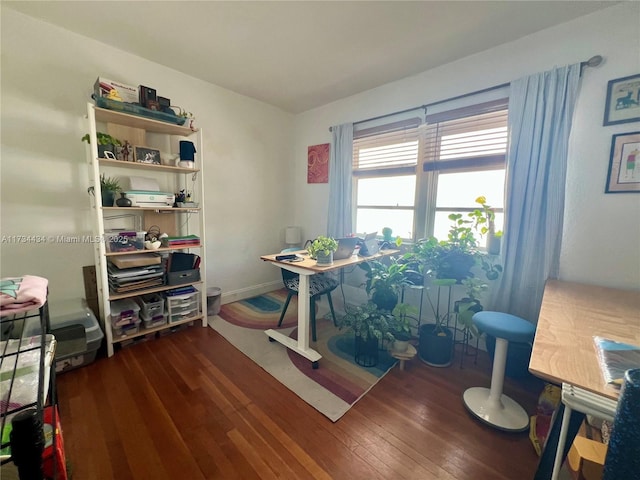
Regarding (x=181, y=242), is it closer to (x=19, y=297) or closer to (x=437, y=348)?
(x=19, y=297)

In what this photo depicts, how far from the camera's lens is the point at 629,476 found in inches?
20.7

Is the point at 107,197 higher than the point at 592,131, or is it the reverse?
the point at 592,131

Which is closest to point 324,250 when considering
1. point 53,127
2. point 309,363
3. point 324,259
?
point 324,259

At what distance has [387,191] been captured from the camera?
2957 mm

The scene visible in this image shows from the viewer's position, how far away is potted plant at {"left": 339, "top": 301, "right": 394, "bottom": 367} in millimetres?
1887

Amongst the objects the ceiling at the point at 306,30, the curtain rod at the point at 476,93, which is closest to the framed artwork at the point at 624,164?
the curtain rod at the point at 476,93

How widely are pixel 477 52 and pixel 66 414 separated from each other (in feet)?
12.7

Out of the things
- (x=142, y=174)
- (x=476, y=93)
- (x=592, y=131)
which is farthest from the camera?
(x=142, y=174)

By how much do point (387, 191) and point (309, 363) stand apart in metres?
1.99

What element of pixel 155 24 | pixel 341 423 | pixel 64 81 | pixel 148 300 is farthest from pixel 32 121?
pixel 341 423

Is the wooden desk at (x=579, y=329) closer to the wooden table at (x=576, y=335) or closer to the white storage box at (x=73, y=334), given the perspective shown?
the wooden table at (x=576, y=335)

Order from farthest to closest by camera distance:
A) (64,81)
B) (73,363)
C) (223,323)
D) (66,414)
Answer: (223,323)
(64,81)
(73,363)
(66,414)

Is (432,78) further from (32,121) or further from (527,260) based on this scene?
(32,121)

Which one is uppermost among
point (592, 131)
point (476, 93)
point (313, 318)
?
point (476, 93)
